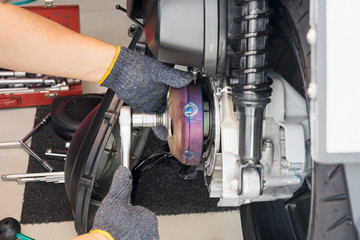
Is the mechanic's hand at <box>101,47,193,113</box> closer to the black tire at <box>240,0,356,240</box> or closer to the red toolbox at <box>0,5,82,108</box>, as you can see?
the black tire at <box>240,0,356,240</box>

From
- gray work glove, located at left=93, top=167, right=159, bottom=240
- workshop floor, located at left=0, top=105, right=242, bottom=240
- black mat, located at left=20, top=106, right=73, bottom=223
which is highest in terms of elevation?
gray work glove, located at left=93, top=167, right=159, bottom=240

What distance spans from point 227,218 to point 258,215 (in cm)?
34

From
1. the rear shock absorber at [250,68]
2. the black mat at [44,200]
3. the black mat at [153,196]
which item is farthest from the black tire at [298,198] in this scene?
the black mat at [44,200]

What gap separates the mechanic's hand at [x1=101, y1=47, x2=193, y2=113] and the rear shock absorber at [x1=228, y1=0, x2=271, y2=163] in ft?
0.57

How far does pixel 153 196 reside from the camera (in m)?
1.48

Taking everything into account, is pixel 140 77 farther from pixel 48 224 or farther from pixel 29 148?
pixel 29 148

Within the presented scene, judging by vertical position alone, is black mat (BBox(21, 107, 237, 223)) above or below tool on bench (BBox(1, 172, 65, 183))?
below

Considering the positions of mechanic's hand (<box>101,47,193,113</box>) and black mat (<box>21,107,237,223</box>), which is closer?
mechanic's hand (<box>101,47,193,113</box>)

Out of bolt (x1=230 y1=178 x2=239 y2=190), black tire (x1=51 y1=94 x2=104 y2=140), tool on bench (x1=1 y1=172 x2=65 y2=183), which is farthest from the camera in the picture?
black tire (x1=51 y1=94 x2=104 y2=140)

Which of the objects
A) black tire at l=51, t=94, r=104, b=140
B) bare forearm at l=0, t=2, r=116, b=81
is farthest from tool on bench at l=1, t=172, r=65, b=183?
bare forearm at l=0, t=2, r=116, b=81

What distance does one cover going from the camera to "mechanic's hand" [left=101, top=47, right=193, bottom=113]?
912 mm

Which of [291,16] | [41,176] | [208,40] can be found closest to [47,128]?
[41,176]

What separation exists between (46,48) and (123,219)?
0.41 meters

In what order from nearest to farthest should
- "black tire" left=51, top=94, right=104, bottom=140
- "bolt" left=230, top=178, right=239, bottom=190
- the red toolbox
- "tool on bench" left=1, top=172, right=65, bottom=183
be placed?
"bolt" left=230, top=178, right=239, bottom=190, "tool on bench" left=1, top=172, right=65, bottom=183, "black tire" left=51, top=94, right=104, bottom=140, the red toolbox
